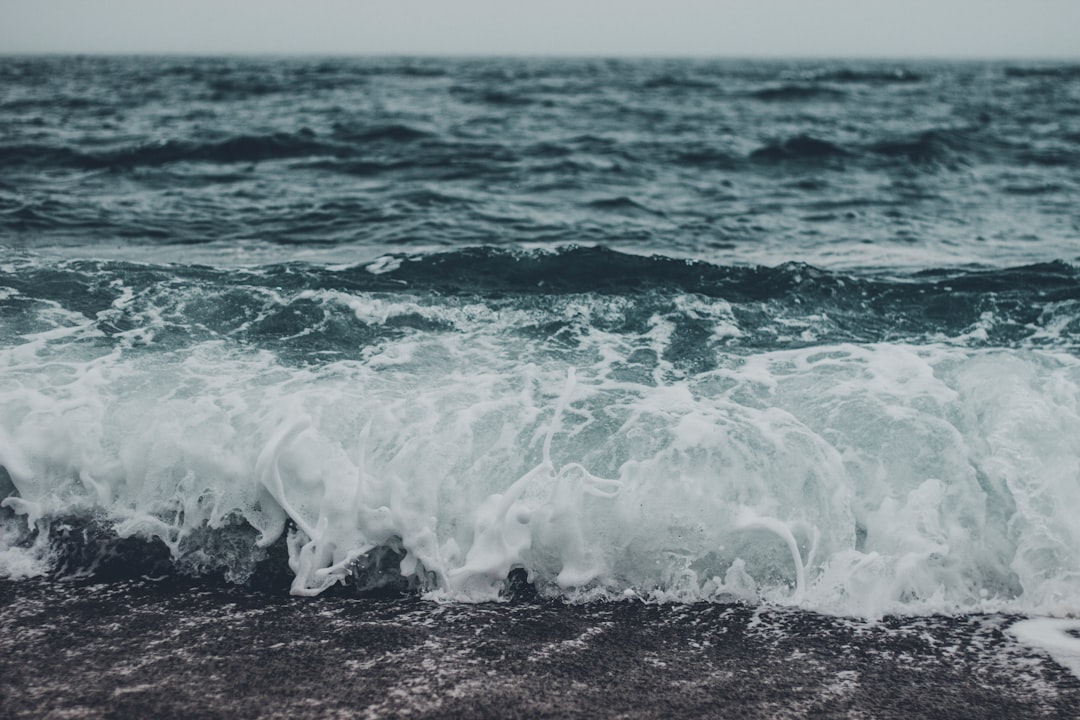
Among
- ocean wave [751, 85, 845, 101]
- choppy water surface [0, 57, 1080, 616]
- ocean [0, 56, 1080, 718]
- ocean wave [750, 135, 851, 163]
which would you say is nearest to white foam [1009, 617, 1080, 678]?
ocean [0, 56, 1080, 718]

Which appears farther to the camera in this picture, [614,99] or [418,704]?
[614,99]

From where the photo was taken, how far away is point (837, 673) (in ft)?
8.51

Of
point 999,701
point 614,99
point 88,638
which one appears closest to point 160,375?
point 88,638

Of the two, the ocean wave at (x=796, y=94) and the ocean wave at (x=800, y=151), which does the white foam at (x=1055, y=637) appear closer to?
the ocean wave at (x=800, y=151)

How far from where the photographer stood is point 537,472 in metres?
3.40

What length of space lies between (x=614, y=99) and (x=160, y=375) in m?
18.8

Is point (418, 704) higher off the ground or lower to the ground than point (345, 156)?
lower

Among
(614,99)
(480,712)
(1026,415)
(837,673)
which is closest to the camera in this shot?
(480,712)

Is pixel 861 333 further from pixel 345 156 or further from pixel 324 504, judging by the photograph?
pixel 345 156

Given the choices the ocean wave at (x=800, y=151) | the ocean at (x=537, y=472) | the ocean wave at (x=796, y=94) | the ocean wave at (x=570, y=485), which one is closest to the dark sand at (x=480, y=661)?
→ the ocean at (x=537, y=472)

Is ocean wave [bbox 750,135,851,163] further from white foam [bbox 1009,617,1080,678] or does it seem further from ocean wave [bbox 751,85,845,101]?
white foam [bbox 1009,617,1080,678]

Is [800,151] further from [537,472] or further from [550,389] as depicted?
[537,472]

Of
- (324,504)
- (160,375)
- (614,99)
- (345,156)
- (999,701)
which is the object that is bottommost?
(999,701)

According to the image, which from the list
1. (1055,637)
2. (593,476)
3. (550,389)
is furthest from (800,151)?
(1055,637)
